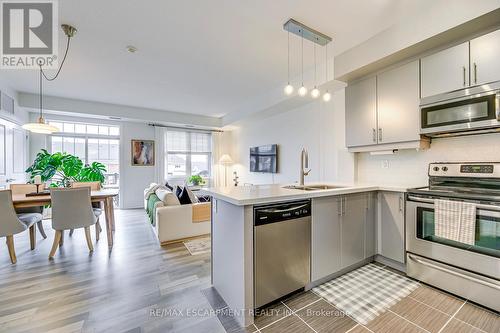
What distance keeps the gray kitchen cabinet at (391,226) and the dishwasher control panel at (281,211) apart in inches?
45.9

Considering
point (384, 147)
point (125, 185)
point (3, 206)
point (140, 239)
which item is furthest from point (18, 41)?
point (384, 147)

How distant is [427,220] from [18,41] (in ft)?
16.2

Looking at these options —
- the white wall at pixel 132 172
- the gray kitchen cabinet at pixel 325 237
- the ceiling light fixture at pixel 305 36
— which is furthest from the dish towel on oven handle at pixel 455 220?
the white wall at pixel 132 172

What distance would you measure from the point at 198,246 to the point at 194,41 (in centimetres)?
277

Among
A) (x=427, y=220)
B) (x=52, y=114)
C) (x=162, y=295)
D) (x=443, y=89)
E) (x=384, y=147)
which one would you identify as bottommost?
(x=162, y=295)

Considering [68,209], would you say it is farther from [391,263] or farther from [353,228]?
[391,263]

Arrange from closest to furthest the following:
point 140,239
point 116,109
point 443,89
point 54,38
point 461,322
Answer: point 461,322 → point 443,89 → point 54,38 → point 140,239 → point 116,109

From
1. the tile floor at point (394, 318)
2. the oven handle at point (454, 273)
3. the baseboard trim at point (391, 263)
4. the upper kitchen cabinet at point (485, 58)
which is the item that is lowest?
the tile floor at point (394, 318)

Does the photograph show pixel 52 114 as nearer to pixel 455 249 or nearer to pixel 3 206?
pixel 3 206

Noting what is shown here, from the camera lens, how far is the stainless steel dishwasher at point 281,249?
1.61 m

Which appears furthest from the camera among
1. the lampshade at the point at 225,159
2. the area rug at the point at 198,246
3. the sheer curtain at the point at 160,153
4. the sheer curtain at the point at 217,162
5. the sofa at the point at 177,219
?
the sheer curtain at the point at 217,162

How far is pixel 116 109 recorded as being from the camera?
5.11m

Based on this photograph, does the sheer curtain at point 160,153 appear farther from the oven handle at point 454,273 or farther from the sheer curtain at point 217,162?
the oven handle at point 454,273

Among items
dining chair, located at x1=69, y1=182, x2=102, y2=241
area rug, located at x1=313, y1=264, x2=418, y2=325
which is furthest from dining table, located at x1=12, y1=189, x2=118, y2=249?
area rug, located at x1=313, y1=264, x2=418, y2=325
